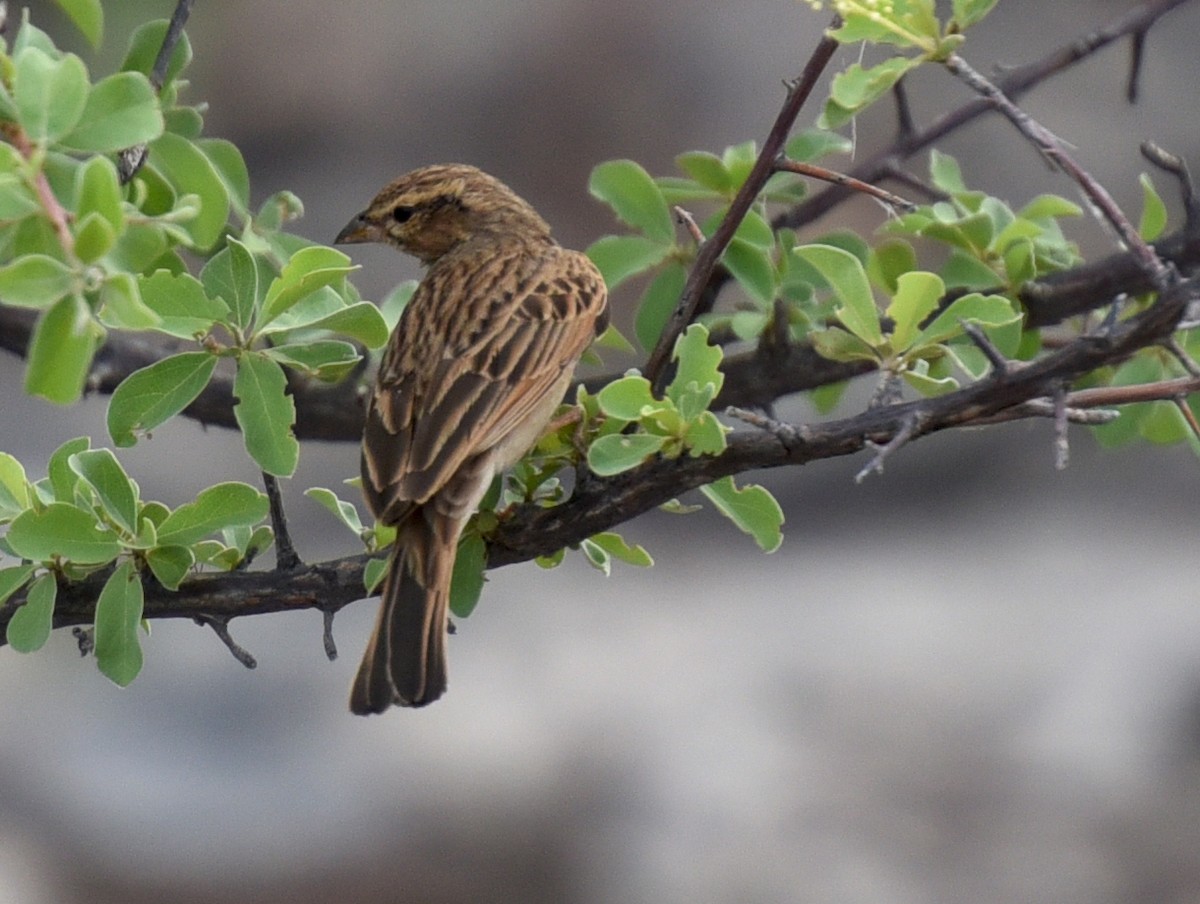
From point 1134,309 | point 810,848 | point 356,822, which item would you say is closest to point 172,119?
point 1134,309

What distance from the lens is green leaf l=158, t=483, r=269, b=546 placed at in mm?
2400

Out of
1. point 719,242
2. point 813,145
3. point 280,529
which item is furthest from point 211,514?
point 813,145

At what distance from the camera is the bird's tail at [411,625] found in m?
2.52

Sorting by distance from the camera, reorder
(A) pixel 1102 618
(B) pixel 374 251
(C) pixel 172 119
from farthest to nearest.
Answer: (B) pixel 374 251 < (A) pixel 1102 618 < (C) pixel 172 119

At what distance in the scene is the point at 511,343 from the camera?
126 inches

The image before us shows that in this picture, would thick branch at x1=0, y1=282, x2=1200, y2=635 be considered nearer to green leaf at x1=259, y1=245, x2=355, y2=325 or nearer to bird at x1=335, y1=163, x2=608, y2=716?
bird at x1=335, y1=163, x2=608, y2=716

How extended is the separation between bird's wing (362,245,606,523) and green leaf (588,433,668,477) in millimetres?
530

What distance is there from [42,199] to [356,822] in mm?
4699

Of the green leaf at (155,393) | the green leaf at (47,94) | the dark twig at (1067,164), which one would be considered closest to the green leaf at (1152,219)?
the dark twig at (1067,164)

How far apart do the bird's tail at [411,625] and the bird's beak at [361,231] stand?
1450 millimetres

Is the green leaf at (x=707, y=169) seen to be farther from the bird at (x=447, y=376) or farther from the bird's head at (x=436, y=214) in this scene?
→ the bird's head at (x=436, y=214)

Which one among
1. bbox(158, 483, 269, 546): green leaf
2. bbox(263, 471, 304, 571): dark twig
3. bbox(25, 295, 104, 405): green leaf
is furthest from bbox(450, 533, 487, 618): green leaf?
bbox(25, 295, 104, 405): green leaf

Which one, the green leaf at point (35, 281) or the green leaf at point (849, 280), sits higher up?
the green leaf at point (35, 281)

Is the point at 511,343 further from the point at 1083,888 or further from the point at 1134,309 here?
the point at 1083,888
